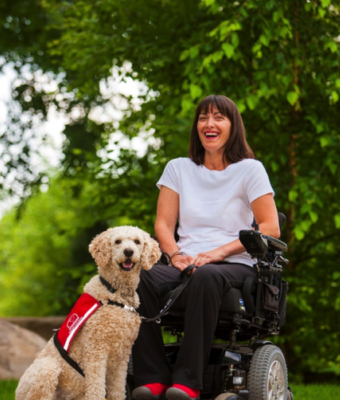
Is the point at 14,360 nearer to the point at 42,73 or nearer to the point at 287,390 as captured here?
the point at 287,390

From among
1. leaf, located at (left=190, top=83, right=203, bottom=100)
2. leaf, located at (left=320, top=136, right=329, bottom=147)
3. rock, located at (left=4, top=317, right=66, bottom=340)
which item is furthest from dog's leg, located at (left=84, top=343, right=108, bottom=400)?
rock, located at (left=4, top=317, right=66, bottom=340)

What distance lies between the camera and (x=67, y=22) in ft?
24.6

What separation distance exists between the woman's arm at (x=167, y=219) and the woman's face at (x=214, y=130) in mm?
344

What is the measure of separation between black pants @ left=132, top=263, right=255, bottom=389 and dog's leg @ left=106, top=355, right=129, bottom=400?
9cm

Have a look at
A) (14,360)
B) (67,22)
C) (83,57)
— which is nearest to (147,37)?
(83,57)

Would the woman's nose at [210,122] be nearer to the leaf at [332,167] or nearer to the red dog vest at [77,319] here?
the red dog vest at [77,319]

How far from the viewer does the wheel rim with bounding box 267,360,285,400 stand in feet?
10.3

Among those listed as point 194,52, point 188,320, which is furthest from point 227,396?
point 194,52

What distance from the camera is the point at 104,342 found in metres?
2.83

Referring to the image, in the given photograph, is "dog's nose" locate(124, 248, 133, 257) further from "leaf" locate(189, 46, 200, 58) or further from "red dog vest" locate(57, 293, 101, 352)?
"leaf" locate(189, 46, 200, 58)

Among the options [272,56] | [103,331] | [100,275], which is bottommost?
[103,331]

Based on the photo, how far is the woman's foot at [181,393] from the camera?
8.99 feet

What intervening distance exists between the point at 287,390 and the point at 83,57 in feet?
13.3

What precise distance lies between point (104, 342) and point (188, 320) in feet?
1.30
